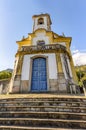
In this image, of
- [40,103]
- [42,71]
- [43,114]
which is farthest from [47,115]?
[42,71]

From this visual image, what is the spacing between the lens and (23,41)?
20531 millimetres

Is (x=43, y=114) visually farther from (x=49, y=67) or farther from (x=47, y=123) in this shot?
(x=49, y=67)

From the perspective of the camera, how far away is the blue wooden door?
46.8 feet

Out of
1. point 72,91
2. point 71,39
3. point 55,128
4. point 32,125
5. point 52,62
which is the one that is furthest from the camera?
point 71,39

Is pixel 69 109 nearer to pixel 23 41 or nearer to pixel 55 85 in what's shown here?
pixel 55 85

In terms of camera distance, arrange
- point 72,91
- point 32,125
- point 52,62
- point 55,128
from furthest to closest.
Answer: point 52,62
point 72,91
point 32,125
point 55,128

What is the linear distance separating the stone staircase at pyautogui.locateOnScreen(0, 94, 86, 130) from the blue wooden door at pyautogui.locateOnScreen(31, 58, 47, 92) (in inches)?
258

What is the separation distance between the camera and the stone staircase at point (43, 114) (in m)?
5.06

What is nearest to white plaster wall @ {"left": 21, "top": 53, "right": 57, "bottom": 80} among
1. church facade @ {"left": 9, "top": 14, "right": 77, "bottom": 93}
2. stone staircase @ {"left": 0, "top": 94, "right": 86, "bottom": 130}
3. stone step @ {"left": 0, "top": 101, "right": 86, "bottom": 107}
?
church facade @ {"left": 9, "top": 14, "right": 77, "bottom": 93}

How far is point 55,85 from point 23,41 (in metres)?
9.82

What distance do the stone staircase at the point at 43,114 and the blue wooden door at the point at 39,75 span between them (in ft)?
21.5

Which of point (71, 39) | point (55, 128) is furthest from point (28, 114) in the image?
point (71, 39)

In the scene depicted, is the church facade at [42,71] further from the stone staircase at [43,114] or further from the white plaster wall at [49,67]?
the stone staircase at [43,114]

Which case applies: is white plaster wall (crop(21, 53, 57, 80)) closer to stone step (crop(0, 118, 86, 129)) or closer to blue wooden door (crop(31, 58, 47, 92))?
blue wooden door (crop(31, 58, 47, 92))
